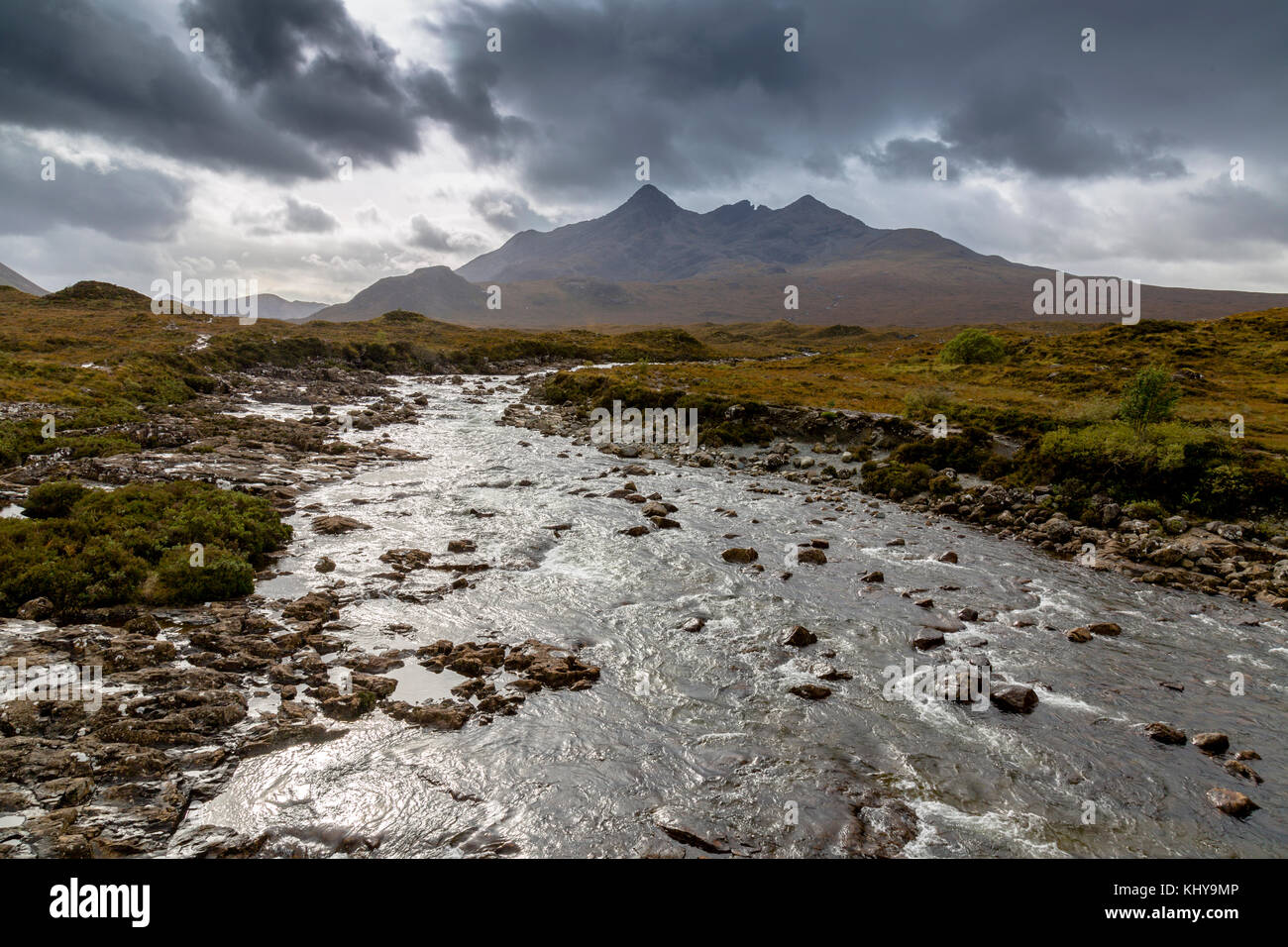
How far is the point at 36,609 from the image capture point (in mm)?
13641

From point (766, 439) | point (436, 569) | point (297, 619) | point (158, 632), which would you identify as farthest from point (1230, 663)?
point (766, 439)

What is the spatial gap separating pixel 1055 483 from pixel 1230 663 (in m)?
14.8

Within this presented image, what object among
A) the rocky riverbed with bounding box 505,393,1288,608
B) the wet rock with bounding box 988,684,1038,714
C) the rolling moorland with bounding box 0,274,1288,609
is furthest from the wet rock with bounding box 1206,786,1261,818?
the rolling moorland with bounding box 0,274,1288,609

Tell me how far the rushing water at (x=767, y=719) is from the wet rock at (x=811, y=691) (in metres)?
0.32

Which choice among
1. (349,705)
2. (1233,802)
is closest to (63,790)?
(349,705)

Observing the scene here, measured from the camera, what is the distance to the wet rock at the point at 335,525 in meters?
21.9

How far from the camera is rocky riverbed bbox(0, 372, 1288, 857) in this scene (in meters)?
9.02

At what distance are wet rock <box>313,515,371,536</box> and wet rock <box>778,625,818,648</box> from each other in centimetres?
1620

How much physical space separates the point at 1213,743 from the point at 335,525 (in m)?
25.1

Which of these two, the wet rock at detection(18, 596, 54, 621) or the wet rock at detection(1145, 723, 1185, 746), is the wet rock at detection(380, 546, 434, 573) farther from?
the wet rock at detection(1145, 723, 1185, 746)

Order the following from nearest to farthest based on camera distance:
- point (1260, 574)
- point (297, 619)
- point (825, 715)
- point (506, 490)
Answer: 1. point (825, 715)
2. point (297, 619)
3. point (1260, 574)
4. point (506, 490)

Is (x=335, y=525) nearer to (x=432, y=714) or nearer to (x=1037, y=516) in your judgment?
(x=432, y=714)

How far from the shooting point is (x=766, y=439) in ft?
135
